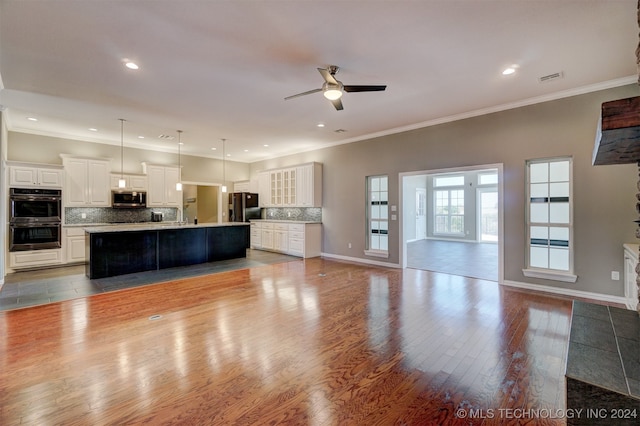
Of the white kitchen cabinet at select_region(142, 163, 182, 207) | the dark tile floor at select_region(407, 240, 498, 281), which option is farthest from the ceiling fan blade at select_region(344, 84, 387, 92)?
the white kitchen cabinet at select_region(142, 163, 182, 207)

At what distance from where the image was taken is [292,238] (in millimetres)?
7801

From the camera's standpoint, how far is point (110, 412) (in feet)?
6.03

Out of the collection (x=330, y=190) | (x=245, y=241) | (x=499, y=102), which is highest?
(x=499, y=102)

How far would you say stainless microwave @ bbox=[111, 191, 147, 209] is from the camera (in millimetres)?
7062

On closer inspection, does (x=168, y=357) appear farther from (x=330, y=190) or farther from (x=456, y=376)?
(x=330, y=190)

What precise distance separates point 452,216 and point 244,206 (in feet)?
26.7

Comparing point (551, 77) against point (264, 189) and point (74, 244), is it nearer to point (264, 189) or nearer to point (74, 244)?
point (264, 189)

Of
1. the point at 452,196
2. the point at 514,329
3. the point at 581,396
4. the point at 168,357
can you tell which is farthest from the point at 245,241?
the point at 452,196

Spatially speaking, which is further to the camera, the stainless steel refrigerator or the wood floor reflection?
the stainless steel refrigerator

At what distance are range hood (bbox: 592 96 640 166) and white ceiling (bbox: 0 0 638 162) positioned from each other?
1.93 meters

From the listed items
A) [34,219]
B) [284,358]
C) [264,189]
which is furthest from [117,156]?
[284,358]

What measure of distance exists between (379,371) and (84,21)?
4.05 m

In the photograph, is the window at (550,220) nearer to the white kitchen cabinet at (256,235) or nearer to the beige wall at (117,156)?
the white kitchen cabinet at (256,235)

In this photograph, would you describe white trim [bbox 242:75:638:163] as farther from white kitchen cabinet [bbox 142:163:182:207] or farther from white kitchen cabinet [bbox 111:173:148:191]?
white kitchen cabinet [bbox 111:173:148:191]
